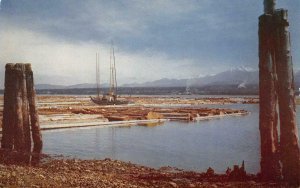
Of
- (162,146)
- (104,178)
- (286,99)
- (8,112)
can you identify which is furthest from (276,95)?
(162,146)

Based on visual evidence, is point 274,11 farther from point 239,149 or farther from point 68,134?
point 68,134

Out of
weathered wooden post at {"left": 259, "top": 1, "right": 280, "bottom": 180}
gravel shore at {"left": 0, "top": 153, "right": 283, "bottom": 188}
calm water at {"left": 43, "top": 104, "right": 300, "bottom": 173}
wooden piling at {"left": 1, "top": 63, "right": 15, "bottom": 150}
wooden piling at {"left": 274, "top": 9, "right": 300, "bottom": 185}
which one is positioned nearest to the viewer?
gravel shore at {"left": 0, "top": 153, "right": 283, "bottom": 188}

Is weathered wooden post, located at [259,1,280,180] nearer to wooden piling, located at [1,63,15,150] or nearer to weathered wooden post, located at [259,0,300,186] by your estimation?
weathered wooden post, located at [259,0,300,186]

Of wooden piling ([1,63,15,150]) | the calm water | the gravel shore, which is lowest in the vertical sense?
the calm water

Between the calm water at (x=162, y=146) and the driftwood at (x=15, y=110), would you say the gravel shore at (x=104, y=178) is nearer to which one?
the calm water at (x=162, y=146)

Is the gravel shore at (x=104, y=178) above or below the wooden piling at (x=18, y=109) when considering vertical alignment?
below

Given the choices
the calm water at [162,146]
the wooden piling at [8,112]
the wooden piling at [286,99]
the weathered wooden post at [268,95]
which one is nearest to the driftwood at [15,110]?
the wooden piling at [8,112]

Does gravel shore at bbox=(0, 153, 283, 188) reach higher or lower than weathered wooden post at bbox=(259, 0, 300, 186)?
lower

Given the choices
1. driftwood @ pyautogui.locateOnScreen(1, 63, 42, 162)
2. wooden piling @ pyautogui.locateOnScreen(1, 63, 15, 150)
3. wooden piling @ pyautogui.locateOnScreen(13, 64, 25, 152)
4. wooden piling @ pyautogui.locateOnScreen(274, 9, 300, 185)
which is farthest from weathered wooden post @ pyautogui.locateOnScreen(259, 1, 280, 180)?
wooden piling @ pyautogui.locateOnScreen(1, 63, 15, 150)
